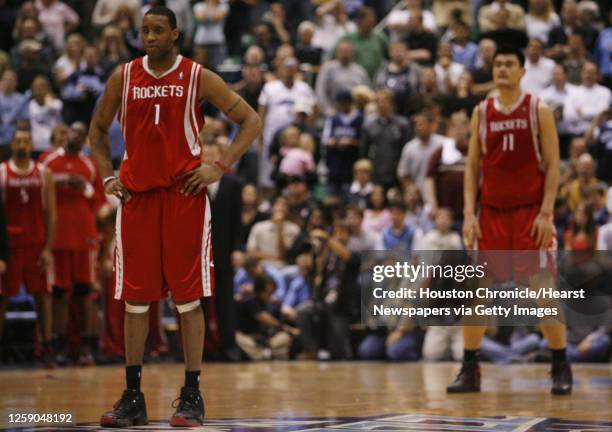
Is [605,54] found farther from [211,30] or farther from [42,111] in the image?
[42,111]

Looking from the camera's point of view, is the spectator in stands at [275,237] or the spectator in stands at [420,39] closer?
the spectator in stands at [275,237]

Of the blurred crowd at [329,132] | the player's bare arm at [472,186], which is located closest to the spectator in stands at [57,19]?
the blurred crowd at [329,132]

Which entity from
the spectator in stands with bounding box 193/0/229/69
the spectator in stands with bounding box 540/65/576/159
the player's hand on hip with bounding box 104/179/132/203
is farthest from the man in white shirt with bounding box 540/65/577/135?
the player's hand on hip with bounding box 104/179/132/203

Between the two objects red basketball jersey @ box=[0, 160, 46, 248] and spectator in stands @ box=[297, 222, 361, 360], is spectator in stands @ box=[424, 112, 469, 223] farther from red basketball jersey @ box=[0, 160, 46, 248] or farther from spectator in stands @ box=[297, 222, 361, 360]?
red basketball jersey @ box=[0, 160, 46, 248]

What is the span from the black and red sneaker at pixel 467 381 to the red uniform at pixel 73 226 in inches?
197

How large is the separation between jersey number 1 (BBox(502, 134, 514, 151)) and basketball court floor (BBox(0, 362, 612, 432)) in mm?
1732

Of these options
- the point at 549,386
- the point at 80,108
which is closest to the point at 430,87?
the point at 80,108

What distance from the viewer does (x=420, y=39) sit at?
18.4m

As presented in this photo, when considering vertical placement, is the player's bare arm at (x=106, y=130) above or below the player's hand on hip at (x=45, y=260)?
above

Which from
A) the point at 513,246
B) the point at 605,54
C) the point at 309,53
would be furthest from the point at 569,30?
the point at 513,246

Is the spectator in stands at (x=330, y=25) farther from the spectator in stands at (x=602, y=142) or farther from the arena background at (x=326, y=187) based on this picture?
the spectator in stands at (x=602, y=142)

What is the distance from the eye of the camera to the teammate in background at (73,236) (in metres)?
12.5

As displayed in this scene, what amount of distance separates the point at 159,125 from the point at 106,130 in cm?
51

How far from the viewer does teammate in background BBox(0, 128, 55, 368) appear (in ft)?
39.7
